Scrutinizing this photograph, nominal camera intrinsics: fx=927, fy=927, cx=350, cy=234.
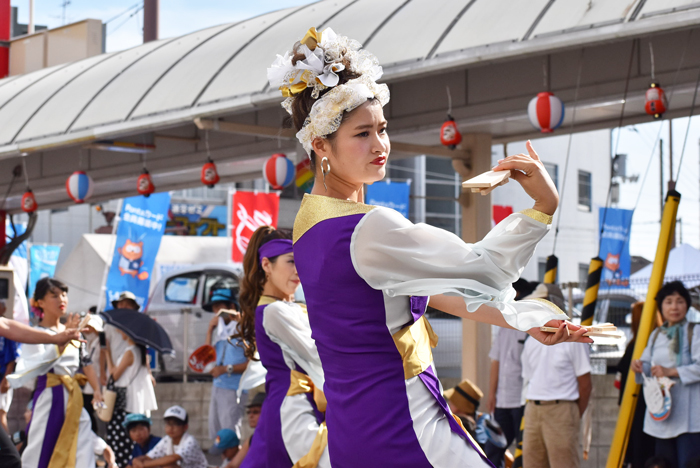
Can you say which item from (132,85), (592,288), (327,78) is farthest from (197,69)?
(327,78)

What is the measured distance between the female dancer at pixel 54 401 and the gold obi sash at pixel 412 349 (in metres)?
4.82

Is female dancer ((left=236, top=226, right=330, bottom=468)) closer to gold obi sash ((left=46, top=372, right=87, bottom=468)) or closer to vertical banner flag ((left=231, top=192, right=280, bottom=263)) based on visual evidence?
gold obi sash ((left=46, top=372, right=87, bottom=468))

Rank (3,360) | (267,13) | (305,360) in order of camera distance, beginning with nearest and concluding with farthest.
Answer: (305,360)
(3,360)
(267,13)

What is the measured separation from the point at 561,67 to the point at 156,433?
6912 millimetres

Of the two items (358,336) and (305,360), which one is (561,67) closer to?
(305,360)

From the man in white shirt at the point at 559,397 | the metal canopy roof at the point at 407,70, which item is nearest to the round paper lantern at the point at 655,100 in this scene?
the metal canopy roof at the point at 407,70

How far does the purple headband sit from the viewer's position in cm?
462

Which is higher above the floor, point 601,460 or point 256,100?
point 256,100

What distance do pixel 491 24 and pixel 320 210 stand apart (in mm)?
4539

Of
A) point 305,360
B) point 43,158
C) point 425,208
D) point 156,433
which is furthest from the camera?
point 425,208

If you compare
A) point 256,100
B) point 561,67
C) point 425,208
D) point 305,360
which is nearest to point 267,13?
point 256,100

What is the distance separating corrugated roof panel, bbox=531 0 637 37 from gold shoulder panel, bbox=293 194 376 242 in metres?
3.76

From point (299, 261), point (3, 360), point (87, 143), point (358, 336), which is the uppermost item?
point (87, 143)

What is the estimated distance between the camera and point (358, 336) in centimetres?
223
